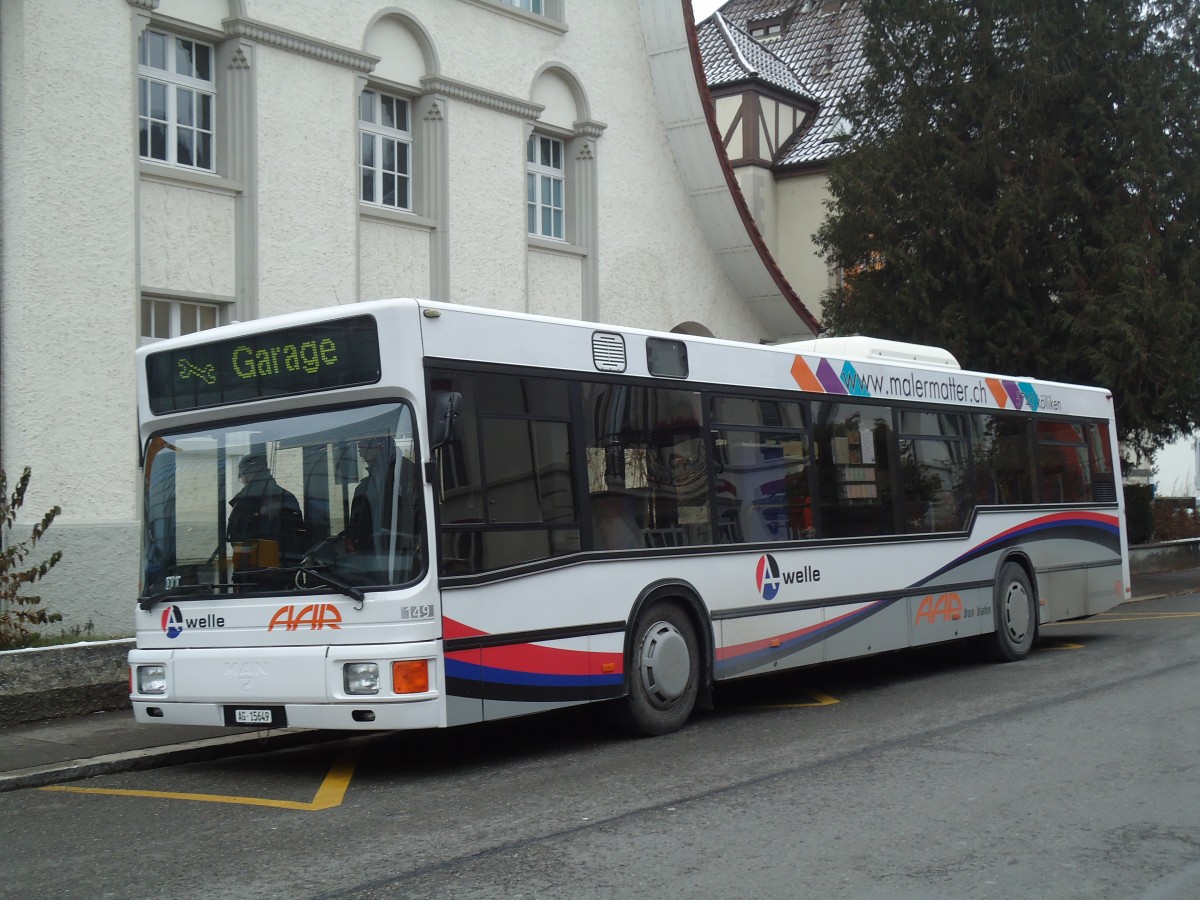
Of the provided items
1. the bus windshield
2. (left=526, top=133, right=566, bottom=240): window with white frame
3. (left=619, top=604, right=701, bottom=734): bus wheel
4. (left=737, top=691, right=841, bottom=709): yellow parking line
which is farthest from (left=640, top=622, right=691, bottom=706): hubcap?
(left=526, top=133, right=566, bottom=240): window with white frame

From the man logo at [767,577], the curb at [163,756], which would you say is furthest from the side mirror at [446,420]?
the man logo at [767,577]

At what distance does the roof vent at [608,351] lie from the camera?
9.87m

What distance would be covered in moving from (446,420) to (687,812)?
259cm

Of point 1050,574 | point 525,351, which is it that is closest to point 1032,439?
point 1050,574

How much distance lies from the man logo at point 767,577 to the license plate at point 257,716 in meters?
4.00

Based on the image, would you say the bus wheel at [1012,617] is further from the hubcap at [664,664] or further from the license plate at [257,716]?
the license plate at [257,716]

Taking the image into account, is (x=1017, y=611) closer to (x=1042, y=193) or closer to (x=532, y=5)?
(x=1042, y=193)

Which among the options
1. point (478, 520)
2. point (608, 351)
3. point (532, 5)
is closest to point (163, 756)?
point (478, 520)

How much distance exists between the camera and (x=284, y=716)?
8469 millimetres

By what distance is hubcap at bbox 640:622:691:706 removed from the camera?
32.7 ft

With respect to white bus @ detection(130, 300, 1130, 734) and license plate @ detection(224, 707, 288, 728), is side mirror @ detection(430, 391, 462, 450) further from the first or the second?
license plate @ detection(224, 707, 288, 728)

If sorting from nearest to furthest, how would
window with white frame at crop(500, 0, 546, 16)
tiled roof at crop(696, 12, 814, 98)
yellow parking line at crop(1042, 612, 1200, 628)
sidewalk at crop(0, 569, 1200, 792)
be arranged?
sidewalk at crop(0, 569, 1200, 792) → yellow parking line at crop(1042, 612, 1200, 628) → window with white frame at crop(500, 0, 546, 16) → tiled roof at crop(696, 12, 814, 98)

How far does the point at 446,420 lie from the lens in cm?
827

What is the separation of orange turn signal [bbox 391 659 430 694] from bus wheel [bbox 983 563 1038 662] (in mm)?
7669
